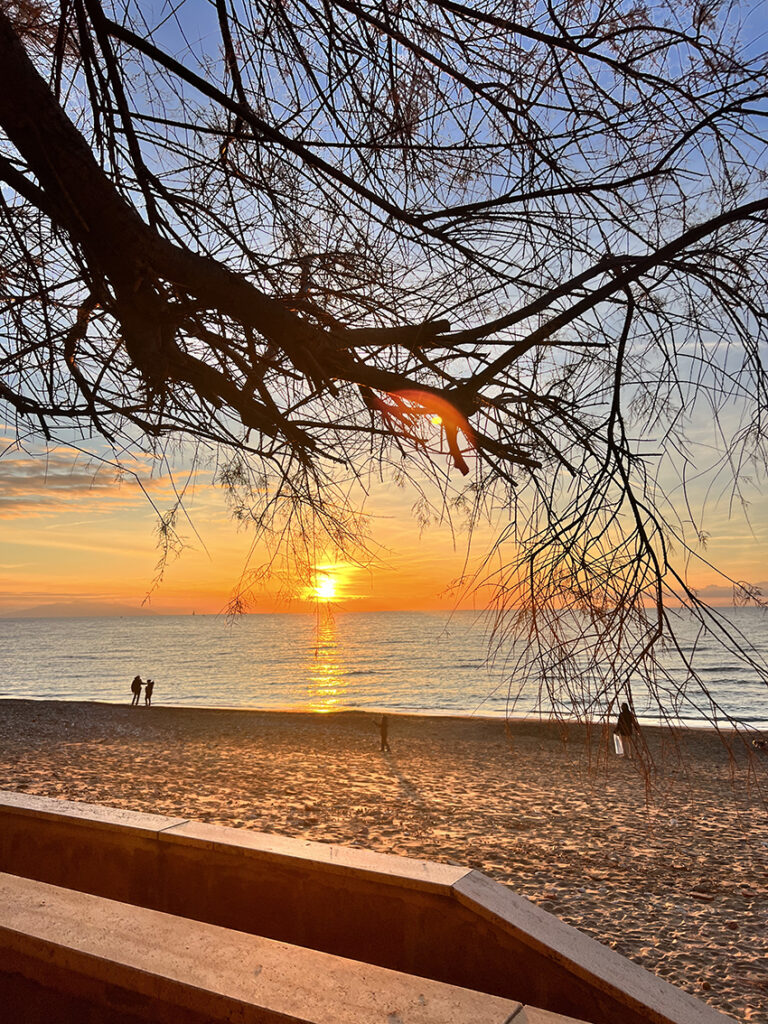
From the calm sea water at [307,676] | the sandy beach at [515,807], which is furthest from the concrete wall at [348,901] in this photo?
the calm sea water at [307,676]

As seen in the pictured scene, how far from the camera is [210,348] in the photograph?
2992 millimetres

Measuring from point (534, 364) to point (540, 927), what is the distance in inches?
90.3

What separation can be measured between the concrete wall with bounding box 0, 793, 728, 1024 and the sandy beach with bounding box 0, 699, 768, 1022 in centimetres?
76

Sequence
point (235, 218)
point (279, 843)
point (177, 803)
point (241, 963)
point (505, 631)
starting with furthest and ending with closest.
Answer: point (177, 803), point (279, 843), point (235, 218), point (241, 963), point (505, 631)

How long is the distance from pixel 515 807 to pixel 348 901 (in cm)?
1027

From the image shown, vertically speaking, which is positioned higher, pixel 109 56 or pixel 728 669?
pixel 109 56

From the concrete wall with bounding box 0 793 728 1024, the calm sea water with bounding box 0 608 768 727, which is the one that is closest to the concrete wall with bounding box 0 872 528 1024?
the concrete wall with bounding box 0 793 728 1024

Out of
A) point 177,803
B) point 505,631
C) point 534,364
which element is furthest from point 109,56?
point 177,803

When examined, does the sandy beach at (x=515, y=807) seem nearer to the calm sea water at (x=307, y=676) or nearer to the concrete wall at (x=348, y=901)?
the concrete wall at (x=348, y=901)

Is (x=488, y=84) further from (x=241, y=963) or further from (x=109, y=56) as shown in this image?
(x=241, y=963)

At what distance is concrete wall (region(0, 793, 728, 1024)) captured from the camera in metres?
2.82

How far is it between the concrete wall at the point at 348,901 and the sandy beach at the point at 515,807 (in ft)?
2.49

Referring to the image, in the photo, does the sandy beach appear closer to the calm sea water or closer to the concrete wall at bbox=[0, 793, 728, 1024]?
the concrete wall at bbox=[0, 793, 728, 1024]

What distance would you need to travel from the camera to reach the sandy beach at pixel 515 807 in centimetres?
731
